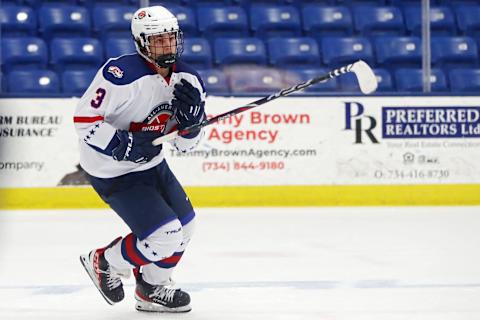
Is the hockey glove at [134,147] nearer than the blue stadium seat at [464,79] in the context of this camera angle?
Yes

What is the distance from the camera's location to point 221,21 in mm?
8758

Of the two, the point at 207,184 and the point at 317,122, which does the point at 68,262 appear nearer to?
the point at 207,184

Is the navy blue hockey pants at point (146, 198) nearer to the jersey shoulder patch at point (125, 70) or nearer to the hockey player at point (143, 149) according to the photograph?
the hockey player at point (143, 149)

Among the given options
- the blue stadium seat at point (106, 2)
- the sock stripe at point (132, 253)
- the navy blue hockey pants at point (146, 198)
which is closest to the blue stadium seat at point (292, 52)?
the blue stadium seat at point (106, 2)

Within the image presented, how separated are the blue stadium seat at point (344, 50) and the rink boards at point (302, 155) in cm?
70

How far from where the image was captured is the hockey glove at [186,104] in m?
3.79

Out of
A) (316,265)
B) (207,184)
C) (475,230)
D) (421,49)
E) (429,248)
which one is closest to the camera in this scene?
(316,265)

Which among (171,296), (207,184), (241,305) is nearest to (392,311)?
(241,305)

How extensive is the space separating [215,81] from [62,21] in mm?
1446

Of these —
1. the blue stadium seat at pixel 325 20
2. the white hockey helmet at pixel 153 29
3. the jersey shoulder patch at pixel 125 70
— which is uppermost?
the white hockey helmet at pixel 153 29

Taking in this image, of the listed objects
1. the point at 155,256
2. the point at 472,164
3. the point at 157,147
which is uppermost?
the point at 157,147

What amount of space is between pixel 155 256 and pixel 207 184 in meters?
3.96

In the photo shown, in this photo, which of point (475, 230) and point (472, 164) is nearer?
point (475, 230)

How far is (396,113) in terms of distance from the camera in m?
7.94
